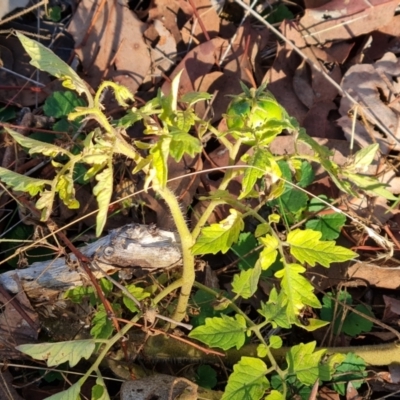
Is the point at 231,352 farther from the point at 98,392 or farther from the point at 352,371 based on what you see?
the point at 98,392

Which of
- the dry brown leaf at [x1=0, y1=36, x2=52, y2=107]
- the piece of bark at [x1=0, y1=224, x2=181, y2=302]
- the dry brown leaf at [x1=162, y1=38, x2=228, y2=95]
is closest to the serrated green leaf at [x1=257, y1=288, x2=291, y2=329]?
the piece of bark at [x1=0, y1=224, x2=181, y2=302]

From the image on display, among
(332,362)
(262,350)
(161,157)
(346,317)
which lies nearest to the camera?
(161,157)

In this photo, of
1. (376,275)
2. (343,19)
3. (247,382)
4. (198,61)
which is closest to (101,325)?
(247,382)

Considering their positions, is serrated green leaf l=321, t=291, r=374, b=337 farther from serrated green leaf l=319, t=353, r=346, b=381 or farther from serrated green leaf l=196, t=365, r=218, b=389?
serrated green leaf l=196, t=365, r=218, b=389

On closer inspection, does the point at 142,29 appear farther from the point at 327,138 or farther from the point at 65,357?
the point at 65,357

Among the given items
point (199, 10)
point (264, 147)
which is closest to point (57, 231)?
point (264, 147)

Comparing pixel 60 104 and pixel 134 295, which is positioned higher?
pixel 60 104
